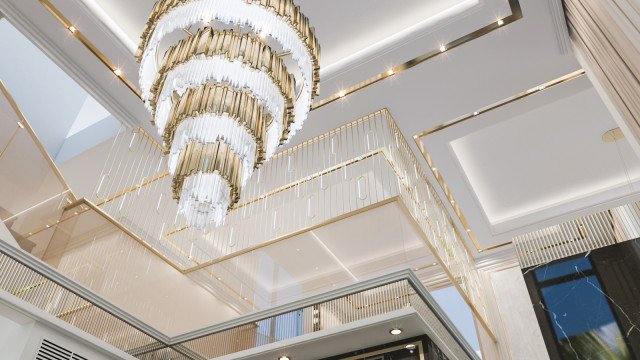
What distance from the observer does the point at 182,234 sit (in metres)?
6.18

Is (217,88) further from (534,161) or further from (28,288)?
(534,161)

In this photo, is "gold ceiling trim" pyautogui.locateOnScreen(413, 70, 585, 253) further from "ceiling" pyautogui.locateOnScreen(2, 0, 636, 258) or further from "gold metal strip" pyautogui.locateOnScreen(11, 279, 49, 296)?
"gold metal strip" pyautogui.locateOnScreen(11, 279, 49, 296)

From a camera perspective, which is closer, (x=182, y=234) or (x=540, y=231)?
(x=182, y=234)

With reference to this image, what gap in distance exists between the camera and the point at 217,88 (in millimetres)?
3527

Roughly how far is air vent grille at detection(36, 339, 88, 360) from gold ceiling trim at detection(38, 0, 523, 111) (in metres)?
3.07

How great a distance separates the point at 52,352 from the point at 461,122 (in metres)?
5.06

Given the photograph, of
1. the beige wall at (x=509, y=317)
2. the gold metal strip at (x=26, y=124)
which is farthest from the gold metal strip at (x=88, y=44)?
the beige wall at (x=509, y=317)

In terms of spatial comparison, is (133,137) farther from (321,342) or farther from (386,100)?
(321,342)

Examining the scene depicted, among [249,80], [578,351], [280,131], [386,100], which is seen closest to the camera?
[249,80]

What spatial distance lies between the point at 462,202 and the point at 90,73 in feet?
17.2

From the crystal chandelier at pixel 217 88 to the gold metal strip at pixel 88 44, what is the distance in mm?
2226

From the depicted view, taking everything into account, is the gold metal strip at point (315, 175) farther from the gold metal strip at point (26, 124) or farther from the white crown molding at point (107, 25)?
the white crown molding at point (107, 25)

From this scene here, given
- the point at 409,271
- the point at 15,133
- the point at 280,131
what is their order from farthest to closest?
the point at 15,133 → the point at 409,271 → the point at 280,131

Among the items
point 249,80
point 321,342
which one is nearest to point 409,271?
point 321,342
